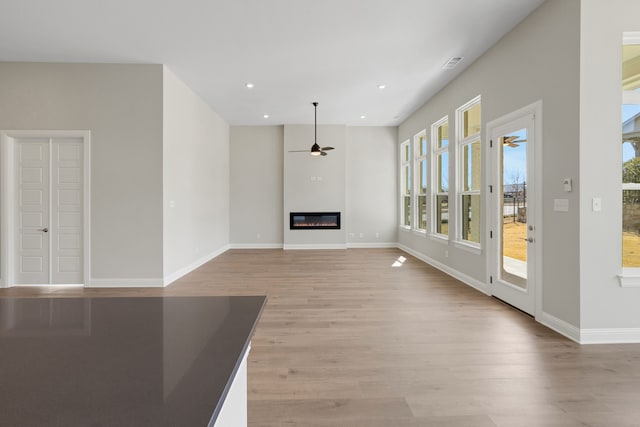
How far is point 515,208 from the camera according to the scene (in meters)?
3.98

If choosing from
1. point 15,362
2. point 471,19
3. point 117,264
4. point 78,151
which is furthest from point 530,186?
point 78,151

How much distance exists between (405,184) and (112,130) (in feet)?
22.3

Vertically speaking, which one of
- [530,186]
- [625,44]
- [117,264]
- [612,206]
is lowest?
[117,264]

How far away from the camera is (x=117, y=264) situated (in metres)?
4.92

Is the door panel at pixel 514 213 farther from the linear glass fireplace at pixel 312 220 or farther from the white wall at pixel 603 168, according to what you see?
the linear glass fireplace at pixel 312 220

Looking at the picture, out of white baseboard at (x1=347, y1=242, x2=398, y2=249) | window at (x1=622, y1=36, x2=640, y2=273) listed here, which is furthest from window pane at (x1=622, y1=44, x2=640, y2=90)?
white baseboard at (x1=347, y1=242, x2=398, y2=249)

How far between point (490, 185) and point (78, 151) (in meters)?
6.11

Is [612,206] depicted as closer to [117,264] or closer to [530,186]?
[530,186]

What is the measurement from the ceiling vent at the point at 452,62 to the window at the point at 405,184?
360 cm

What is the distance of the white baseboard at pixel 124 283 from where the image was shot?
4891 millimetres

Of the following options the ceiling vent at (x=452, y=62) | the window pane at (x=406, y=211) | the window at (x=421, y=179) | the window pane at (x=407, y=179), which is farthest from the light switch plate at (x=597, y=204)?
the window pane at (x=406, y=211)

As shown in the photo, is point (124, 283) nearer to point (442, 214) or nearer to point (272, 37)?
point (272, 37)

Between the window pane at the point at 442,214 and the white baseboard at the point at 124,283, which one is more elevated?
the window pane at the point at 442,214

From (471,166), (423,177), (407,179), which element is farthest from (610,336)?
(407,179)
